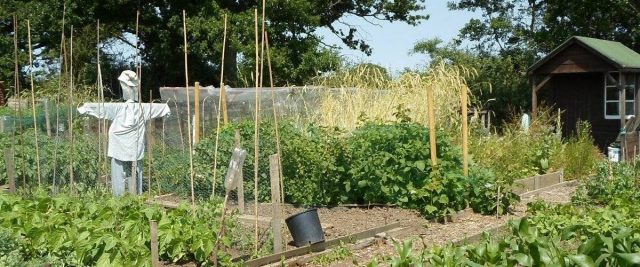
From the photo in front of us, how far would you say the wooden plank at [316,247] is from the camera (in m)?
6.33

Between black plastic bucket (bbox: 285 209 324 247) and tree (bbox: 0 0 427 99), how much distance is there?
42.1 ft

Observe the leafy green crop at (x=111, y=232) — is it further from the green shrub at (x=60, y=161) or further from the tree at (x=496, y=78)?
the tree at (x=496, y=78)

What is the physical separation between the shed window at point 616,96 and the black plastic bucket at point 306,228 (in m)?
13.0

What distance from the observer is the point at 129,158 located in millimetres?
9734

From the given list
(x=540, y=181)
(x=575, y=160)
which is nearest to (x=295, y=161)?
(x=540, y=181)

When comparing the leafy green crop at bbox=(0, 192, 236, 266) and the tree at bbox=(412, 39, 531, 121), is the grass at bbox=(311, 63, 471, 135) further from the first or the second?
the tree at bbox=(412, 39, 531, 121)

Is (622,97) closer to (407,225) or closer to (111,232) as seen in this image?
(407,225)

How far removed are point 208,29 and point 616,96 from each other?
1003 cm

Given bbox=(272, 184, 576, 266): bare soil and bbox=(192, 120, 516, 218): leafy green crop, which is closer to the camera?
bbox=(272, 184, 576, 266): bare soil

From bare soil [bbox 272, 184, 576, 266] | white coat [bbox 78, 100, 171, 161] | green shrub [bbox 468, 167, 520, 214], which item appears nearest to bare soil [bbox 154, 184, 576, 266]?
bare soil [bbox 272, 184, 576, 266]

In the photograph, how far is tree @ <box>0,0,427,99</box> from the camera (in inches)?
808

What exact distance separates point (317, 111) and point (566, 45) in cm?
885

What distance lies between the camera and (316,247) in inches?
271

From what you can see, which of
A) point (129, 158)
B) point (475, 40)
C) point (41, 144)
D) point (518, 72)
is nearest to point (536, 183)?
point (129, 158)
